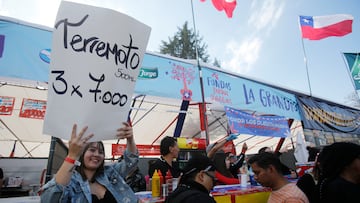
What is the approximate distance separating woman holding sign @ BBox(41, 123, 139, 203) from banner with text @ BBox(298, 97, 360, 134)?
6842 millimetres

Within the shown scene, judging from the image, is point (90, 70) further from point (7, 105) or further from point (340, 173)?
point (7, 105)

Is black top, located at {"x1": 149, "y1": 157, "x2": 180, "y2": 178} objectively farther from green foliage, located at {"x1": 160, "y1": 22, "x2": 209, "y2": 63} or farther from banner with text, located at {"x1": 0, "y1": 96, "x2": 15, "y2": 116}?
green foliage, located at {"x1": 160, "y1": 22, "x2": 209, "y2": 63}

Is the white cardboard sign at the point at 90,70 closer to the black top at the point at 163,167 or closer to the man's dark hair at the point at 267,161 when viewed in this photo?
the man's dark hair at the point at 267,161

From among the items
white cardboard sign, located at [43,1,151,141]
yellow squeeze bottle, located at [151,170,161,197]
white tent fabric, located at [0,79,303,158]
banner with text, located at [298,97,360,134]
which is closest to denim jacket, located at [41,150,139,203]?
white cardboard sign, located at [43,1,151,141]

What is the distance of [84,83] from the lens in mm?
1377

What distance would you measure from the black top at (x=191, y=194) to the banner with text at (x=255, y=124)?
3.73 meters

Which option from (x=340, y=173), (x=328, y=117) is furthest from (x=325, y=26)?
(x=340, y=173)

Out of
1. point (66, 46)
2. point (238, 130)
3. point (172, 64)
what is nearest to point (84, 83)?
point (66, 46)

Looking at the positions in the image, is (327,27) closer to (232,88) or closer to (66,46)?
(232,88)

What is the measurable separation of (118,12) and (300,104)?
7.26 m

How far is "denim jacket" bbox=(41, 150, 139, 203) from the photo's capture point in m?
1.25

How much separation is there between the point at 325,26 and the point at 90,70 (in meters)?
9.23

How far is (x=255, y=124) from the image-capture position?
5.80 meters

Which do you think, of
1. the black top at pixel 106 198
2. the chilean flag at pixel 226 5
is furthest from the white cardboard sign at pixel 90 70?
the chilean flag at pixel 226 5
